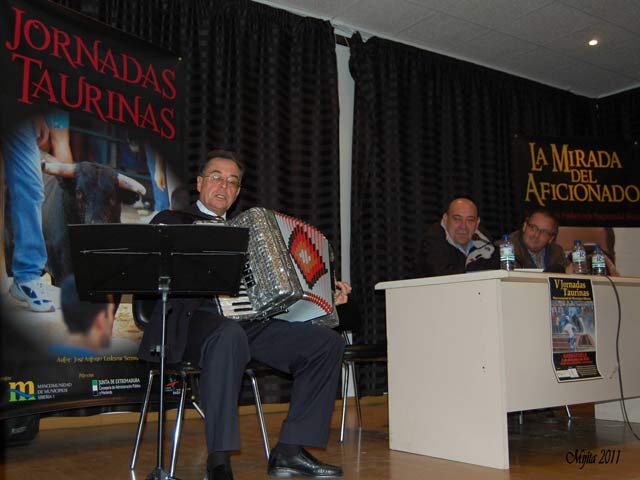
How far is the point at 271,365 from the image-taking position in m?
2.57

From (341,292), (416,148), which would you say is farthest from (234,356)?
(416,148)

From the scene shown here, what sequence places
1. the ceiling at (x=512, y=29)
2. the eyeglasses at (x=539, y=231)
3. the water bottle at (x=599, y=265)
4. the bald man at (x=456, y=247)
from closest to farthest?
the water bottle at (x=599, y=265), the bald man at (x=456, y=247), the eyeglasses at (x=539, y=231), the ceiling at (x=512, y=29)

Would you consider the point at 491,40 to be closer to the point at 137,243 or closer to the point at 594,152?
the point at 594,152

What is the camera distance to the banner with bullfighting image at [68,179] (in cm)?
275

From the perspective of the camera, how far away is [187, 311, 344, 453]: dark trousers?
2.16m

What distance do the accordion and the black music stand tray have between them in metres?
0.21

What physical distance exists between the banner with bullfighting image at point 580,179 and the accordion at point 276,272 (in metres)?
2.72

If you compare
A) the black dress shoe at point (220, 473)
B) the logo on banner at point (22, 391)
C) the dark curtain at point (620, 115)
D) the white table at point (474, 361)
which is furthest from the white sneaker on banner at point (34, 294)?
the dark curtain at point (620, 115)

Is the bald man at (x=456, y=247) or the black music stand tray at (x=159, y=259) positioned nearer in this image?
the black music stand tray at (x=159, y=259)

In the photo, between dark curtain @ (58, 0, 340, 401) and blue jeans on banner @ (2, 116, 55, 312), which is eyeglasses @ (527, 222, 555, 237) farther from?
blue jeans on banner @ (2, 116, 55, 312)

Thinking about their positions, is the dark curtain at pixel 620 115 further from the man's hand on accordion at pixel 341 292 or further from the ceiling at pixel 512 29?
the man's hand on accordion at pixel 341 292

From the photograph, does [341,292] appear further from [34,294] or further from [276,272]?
[34,294]

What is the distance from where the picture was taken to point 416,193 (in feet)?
16.5

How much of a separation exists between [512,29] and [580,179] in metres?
1.23
